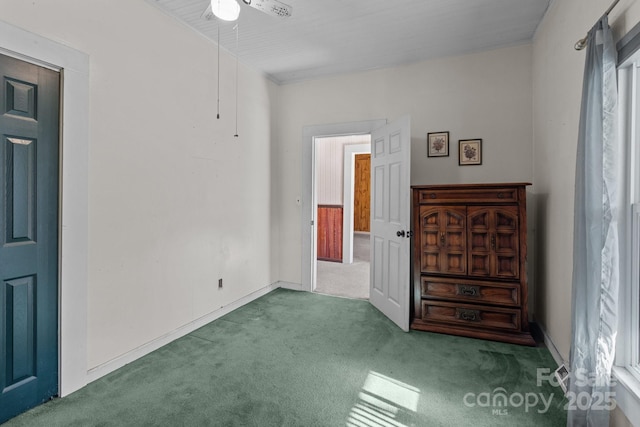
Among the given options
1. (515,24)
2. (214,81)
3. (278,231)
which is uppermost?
(515,24)

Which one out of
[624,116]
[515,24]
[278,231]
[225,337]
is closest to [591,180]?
[624,116]

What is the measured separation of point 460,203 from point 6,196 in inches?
127

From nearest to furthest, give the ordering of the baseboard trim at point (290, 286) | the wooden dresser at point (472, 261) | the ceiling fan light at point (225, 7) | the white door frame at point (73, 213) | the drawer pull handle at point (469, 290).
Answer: the ceiling fan light at point (225, 7) → the white door frame at point (73, 213) → the wooden dresser at point (472, 261) → the drawer pull handle at point (469, 290) → the baseboard trim at point (290, 286)

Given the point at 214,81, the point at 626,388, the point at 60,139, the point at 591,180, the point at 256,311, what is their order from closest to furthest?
the point at 626,388, the point at 591,180, the point at 60,139, the point at 214,81, the point at 256,311

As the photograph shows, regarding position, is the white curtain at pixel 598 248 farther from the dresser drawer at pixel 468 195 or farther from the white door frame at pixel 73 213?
the white door frame at pixel 73 213

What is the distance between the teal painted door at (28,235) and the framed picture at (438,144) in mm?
3238

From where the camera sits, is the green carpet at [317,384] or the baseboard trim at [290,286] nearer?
the green carpet at [317,384]

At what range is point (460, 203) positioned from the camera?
2.91m

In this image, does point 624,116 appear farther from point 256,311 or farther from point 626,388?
point 256,311

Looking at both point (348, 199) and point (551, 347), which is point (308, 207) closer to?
point (348, 199)

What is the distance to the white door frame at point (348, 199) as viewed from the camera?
6199 millimetres

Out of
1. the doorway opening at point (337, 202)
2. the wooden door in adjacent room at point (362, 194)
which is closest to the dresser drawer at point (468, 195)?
the doorway opening at point (337, 202)

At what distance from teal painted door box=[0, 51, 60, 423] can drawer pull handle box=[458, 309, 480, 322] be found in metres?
3.07

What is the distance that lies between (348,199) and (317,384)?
4394mm
